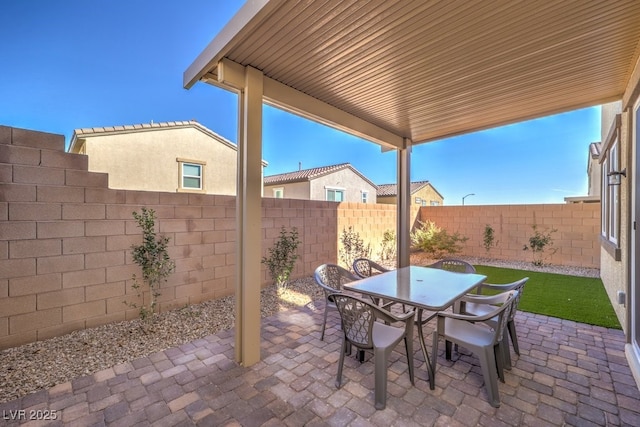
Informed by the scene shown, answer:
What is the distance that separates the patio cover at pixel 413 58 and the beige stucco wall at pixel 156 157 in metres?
9.35

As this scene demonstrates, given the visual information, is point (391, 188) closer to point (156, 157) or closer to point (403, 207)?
point (156, 157)

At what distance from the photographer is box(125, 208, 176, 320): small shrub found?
11.2 ft

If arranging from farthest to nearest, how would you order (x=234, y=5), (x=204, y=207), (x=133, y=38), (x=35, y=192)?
(x=133, y=38), (x=204, y=207), (x=35, y=192), (x=234, y=5)

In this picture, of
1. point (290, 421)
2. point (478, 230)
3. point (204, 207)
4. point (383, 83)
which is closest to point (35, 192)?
Answer: point (204, 207)

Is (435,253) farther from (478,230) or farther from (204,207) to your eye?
(204,207)

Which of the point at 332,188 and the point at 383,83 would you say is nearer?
the point at 383,83

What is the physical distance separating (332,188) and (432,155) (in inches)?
302

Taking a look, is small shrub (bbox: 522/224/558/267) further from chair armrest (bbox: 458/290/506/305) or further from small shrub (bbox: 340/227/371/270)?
chair armrest (bbox: 458/290/506/305)

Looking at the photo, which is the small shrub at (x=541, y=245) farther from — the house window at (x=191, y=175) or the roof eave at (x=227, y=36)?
the house window at (x=191, y=175)

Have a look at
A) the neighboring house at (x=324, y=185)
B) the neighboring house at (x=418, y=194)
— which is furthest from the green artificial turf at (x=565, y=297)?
the neighboring house at (x=418, y=194)

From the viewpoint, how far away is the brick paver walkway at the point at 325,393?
1952 mm

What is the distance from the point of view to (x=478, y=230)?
866 centimetres

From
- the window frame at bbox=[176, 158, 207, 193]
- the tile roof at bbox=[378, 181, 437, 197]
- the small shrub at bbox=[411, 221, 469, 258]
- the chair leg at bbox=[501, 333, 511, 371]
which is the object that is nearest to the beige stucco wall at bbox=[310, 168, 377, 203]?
the tile roof at bbox=[378, 181, 437, 197]

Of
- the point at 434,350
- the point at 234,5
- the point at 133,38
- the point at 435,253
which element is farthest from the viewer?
the point at 435,253
